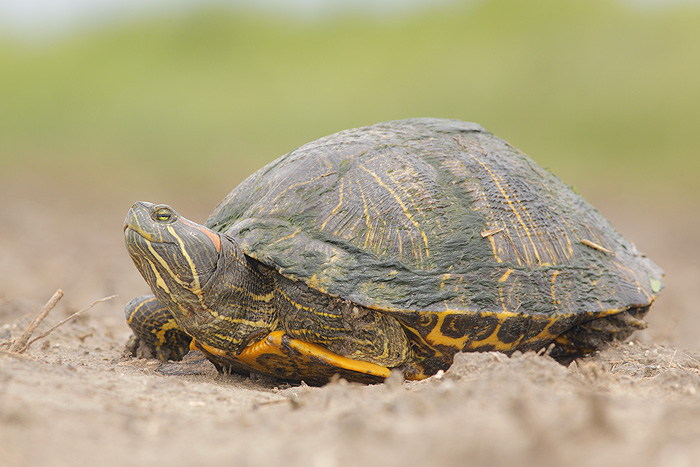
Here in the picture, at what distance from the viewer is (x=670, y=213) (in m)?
13.7

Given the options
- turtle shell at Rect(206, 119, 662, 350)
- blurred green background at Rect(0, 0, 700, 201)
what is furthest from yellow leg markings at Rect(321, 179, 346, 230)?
blurred green background at Rect(0, 0, 700, 201)

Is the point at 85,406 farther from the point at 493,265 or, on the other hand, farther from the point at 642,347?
the point at 642,347

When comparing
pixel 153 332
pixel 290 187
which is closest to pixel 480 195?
pixel 290 187

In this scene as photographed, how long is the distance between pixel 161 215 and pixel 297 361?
3.65 ft

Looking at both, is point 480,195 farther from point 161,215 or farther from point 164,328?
point 164,328

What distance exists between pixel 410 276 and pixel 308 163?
1.05 m

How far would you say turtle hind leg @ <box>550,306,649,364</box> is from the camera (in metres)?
3.98

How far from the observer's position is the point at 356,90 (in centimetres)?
1898

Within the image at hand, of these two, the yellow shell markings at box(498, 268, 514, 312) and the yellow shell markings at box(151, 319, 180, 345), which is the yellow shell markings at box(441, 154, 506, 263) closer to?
the yellow shell markings at box(498, 268, 514, 312)

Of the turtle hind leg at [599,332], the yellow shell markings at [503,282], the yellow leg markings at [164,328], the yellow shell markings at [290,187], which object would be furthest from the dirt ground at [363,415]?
the yellow shell markings at [290,187]

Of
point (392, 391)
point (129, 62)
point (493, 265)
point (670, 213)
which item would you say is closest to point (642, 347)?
point (493, 265)

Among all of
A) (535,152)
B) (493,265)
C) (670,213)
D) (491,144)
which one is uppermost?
(491,144)

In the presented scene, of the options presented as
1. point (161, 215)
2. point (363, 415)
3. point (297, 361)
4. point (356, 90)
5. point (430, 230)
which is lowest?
point (297, 361)

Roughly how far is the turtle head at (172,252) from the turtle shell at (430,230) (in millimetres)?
247
